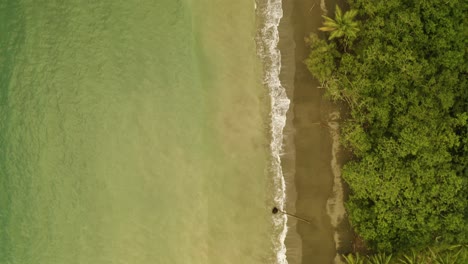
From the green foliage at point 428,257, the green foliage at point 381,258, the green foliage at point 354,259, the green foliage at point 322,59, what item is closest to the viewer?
the green foliage at point 428,257

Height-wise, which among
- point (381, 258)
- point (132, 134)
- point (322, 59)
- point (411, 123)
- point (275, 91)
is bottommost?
point (381, 258)

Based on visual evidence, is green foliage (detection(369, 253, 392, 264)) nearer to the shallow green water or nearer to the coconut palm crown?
the shallow green water

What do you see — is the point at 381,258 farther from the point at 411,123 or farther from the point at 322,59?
the point at 322,59

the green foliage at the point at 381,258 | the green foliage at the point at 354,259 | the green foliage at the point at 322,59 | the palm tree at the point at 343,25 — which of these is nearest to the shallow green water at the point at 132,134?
the green foliage at the point at 322,59

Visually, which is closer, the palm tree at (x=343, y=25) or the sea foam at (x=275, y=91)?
the palm tree at (x=343, y=25)

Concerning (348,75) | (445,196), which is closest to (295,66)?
(348,75)

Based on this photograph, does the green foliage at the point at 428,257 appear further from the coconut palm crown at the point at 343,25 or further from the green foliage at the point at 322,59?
the coconut palm crown at the point at 343,25

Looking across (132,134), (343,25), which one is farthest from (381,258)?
(132,134)
